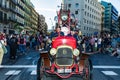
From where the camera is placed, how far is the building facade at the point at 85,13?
97.2m

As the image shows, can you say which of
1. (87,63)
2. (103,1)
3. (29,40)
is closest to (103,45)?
(29,40)

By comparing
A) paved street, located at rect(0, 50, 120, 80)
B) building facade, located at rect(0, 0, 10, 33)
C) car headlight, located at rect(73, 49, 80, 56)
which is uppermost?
building facade, located at rect(0, 0, 10, 33)

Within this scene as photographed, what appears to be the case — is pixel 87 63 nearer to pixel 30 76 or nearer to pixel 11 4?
pixel 30 76

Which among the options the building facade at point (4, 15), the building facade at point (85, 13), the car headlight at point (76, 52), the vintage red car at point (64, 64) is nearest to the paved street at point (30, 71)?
the vintage red car at point (64, 64)

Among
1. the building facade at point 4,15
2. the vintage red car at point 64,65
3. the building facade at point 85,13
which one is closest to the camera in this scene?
the vintage red car at point 64,65

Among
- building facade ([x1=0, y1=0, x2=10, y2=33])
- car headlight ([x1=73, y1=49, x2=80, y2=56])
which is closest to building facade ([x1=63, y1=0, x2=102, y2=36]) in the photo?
building facade ([x1=0, y1=0, x2=10, y2=33])

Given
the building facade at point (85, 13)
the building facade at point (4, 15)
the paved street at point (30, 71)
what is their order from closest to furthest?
1. the paved street at point (30, 71)
2. the building facade at point (4, 15)
3. the building facade at point (85, 13)

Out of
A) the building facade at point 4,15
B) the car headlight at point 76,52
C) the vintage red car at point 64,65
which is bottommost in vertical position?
the vintage red car at point 64,65

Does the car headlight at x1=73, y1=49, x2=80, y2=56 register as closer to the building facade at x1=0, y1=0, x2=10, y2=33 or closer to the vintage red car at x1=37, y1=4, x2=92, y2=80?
the vintage red car at x1=37, y1=4, x2=92, y2=80

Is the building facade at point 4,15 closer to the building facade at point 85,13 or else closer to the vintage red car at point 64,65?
the building facade at point 85,13

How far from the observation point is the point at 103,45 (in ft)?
95.0

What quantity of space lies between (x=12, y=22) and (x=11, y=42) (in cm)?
6251

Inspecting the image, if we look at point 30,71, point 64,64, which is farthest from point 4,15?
point 64,64

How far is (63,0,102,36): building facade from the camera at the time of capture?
97213mm
